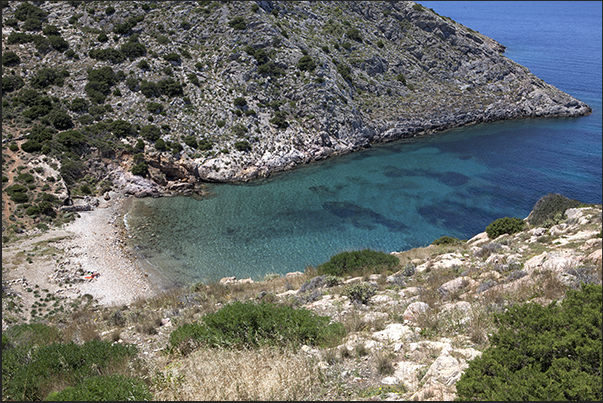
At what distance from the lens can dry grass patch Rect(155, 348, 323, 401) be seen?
597 centimetres

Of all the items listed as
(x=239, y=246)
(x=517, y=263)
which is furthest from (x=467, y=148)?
(x=517, y=263)

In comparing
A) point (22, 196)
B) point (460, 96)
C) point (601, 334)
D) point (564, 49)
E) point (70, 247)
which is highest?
point (564, 49)

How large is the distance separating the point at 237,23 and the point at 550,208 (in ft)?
158

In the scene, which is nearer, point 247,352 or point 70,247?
point 247,352

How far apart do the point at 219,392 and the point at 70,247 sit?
2442 centimetres

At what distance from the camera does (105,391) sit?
596 centimetres

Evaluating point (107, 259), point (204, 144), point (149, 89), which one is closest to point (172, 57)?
point (149, 89)

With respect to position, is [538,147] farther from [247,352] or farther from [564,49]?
[564,49]

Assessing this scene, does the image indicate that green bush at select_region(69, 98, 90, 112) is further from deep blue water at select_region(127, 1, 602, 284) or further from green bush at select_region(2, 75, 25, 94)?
deep blue water at select_region(127, 1, 602, 284)

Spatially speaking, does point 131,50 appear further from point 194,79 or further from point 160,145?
point 160,145

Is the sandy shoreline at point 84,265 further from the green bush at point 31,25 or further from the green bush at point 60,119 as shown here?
the green bush at point 31,25

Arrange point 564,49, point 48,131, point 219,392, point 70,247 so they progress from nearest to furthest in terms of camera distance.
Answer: point 219,392, point 70,247, point 48,131, point 564,49

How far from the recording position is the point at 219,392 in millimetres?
5949

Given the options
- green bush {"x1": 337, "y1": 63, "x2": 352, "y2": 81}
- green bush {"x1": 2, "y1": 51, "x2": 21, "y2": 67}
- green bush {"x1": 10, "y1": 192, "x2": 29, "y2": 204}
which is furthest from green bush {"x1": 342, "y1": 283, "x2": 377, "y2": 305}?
green bush {"x1": 2, "y1": 51, "x2": 21, "y2": 67}
